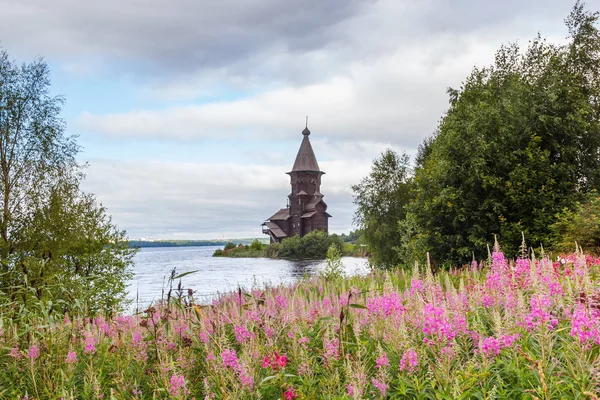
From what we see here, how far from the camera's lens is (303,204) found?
4008 inches

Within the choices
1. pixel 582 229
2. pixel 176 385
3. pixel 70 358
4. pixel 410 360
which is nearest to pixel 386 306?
pixel 410 360

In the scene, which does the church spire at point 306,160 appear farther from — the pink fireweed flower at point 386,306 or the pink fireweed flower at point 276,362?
the pink fireweed flower at point 276,362

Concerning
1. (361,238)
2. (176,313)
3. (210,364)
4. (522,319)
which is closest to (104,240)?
(176,313)

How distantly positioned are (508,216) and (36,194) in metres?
24.9

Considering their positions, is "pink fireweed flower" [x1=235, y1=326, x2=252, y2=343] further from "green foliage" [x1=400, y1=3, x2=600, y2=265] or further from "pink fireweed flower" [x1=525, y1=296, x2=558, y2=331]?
"green foliage" [x1=400, y1=3, x2=600, y2=265]

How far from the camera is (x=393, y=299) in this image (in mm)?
4629

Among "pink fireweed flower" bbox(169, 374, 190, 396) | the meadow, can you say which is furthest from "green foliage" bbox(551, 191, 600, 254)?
"pink fireweed flower" bbox(169, 374, 190, 396)

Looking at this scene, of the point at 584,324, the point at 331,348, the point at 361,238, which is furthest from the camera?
the point at 361,238

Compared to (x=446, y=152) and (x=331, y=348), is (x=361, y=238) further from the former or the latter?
(x=331, y=348)

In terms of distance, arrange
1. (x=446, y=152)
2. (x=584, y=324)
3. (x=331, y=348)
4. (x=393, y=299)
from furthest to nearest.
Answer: (x=446, y=152) → (x=393, y=299) → (x=331, y=348) → (x=584, y=324)

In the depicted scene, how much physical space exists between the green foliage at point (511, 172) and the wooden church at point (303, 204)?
71.5 m

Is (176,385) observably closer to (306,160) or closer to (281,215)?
(306,160)

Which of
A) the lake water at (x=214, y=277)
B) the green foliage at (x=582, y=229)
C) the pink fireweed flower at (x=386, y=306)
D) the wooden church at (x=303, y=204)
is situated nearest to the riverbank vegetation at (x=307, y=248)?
the wooden church at (x=303, y=204)

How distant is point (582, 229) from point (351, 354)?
19328mm
